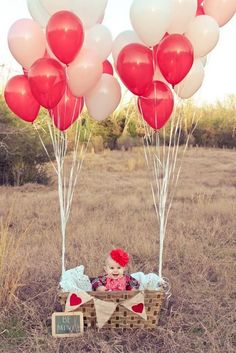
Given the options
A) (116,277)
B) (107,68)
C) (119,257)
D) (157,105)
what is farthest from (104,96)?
(116,277)

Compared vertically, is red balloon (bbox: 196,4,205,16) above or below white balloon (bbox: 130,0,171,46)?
above

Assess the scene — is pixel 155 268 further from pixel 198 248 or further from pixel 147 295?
pixel 147 295

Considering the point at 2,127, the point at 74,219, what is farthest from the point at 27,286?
the point at 2,127

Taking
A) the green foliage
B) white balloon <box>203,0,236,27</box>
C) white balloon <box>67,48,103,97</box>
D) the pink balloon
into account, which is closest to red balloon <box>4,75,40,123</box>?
the pink balloon

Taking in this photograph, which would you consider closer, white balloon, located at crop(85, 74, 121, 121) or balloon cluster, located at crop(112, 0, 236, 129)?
balloon cluster, located at crop(112, 0, 236, 129)

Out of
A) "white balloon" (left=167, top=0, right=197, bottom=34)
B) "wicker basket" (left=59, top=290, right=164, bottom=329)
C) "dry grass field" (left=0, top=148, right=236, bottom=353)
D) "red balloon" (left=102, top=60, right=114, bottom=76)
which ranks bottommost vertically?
"dry grass field" (left=0, top=148, right=236, bottom=353)

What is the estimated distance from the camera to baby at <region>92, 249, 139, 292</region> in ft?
12.2

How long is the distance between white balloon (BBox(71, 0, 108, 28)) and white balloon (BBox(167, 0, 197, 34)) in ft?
1.49

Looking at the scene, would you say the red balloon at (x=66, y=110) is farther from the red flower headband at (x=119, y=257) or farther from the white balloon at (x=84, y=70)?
the red flower headband at (x=119, y=257)

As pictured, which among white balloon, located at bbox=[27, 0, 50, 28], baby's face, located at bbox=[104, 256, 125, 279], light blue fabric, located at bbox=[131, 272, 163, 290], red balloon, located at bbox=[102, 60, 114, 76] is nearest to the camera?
baby's face, located at bbox=[104, 256, 125, 279]

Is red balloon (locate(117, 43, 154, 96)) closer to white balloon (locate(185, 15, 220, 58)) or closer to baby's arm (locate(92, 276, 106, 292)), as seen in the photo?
white balloon (locate(185, 15, 220, 58))

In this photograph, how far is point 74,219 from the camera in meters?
7.95

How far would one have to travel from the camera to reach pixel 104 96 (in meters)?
4.09

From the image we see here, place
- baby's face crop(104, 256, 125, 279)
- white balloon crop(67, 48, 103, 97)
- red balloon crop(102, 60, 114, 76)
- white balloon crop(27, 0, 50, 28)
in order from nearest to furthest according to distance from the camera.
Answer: baby's face crop(104, 256, 125, 279) → white balloon crop(67, 48, 103, 97) → white balloon crop(27, 0, 50, 28) → red balloon crop(102, 60, 114, 76)
